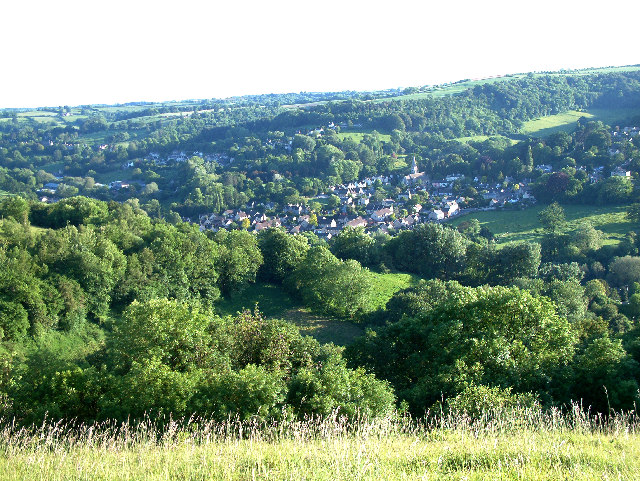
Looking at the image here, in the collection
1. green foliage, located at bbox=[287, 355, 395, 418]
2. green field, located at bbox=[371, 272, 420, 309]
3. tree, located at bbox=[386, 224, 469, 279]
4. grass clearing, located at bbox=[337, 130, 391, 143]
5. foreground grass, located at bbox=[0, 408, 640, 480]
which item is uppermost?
grass clearing, located at bbox=[337, 130, 391, 143]

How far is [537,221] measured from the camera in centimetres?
5731

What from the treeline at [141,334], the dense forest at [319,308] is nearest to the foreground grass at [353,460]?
the dense forest at [319,308]

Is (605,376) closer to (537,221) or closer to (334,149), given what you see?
(537,221)

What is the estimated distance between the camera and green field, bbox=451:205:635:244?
163 feet

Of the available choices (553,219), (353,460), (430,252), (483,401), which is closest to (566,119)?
(553,219)

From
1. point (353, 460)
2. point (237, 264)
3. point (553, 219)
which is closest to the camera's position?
point (353, 460)

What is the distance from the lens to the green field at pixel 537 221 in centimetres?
4966

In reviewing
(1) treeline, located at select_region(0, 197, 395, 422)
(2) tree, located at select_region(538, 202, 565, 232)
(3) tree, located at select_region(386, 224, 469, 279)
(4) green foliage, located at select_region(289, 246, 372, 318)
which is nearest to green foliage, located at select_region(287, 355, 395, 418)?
(1) treeline, located at select_region(0, 197, 395, 422)

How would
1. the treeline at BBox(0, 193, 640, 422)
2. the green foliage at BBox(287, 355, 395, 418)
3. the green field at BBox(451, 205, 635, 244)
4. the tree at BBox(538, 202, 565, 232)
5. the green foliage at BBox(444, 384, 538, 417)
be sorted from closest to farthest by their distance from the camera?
1. the green foliage at BBox(444, 384, 538, 417)
2. the green foliage at BBox(287, 355, 395, 418)
3. the treeline at BBox(0, 193, 640, 422)
4. the green field at BBox(451, 205, 635, 244)
5. the tree at BBox(538, 202, 565, 232)

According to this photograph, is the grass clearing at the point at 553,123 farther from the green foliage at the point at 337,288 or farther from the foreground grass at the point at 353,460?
the foreground grass at the point at 353,460

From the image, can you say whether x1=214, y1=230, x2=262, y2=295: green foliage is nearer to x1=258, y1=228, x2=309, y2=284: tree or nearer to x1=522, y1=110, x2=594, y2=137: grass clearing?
x1=258, y1=228, x2=309, y2=284: tree

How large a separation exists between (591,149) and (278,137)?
71.1 metres

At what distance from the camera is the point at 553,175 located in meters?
63.4

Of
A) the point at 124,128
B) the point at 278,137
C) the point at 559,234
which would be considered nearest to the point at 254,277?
the point at 559,234
